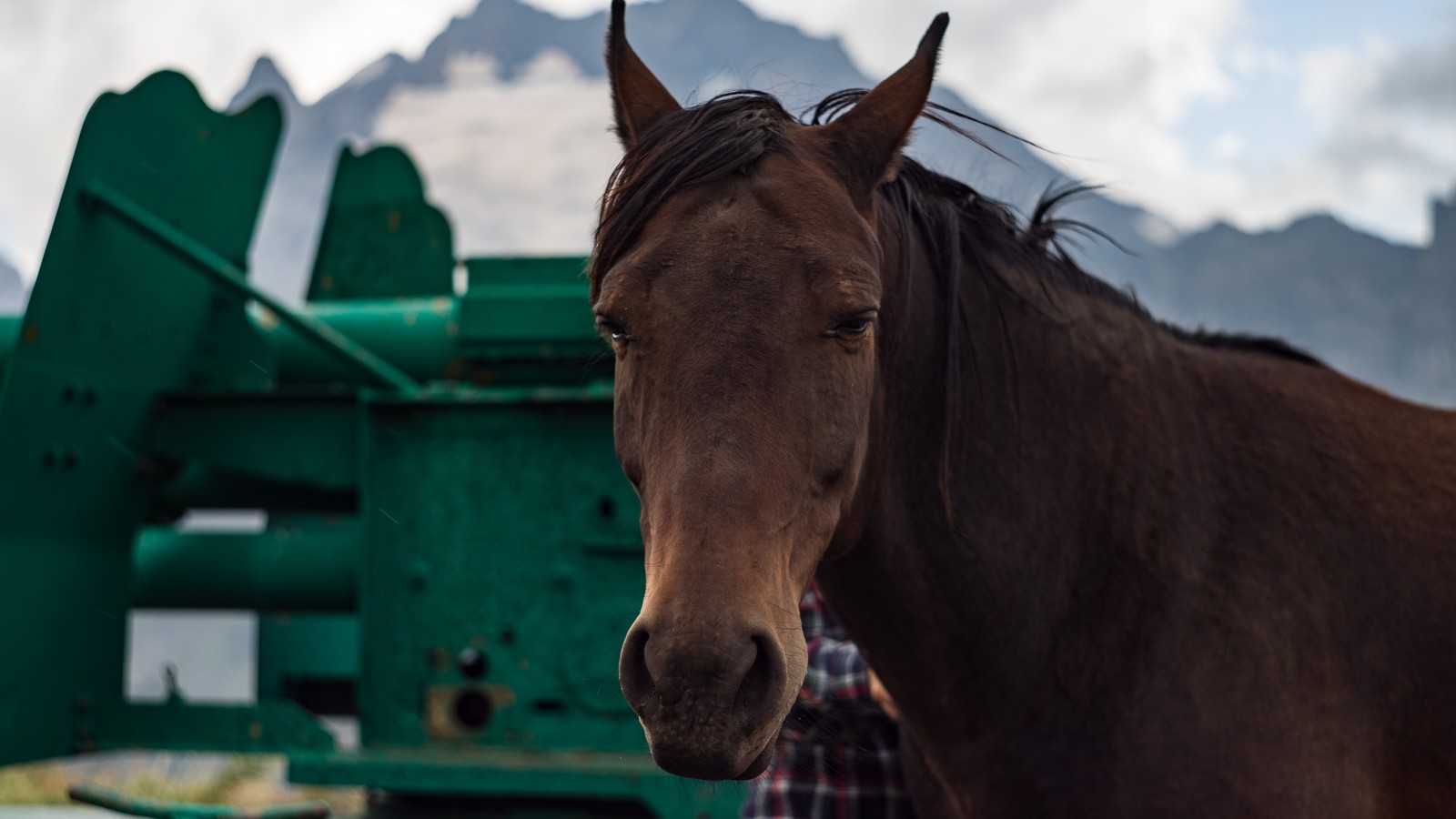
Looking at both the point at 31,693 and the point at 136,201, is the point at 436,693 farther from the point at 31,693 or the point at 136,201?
the point at 136,201

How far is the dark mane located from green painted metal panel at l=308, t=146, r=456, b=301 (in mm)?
2974

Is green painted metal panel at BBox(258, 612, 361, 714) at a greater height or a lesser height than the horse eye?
lesser

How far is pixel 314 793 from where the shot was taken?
607cm

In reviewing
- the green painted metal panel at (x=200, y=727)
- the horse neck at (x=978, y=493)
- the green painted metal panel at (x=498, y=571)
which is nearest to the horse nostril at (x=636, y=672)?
the horse neck at (x=978, y=493)

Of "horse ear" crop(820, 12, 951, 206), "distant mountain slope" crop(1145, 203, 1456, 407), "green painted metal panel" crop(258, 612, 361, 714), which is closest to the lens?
"horse ear" crop(820, 12, 951, 206)

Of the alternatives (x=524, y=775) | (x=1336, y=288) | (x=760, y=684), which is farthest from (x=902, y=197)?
(x=1336, y=288)

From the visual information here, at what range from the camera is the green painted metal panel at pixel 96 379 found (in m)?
3.21

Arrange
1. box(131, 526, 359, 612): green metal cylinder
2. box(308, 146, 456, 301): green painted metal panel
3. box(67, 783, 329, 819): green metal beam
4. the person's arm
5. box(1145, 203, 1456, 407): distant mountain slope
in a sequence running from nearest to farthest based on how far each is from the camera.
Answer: the person's arm, box(67, 783, 329, 819): green metal beam, box(131, 526, 359, 612): green metal cylinder, box(308, 146, 456, 301): green painted metal panel, box(1145, 203, 1456, 407): distant mountain slope

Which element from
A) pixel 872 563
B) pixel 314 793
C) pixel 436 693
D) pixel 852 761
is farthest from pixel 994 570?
pixel 314 793

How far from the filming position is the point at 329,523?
3.81 meters

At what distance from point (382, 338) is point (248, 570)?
34.5 inches

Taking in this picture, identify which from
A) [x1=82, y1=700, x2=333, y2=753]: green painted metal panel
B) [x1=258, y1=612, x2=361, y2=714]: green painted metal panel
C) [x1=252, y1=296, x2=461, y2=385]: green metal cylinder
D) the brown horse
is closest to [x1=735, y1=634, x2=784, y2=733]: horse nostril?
the brown horse

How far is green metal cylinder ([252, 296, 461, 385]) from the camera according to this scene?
3951 millimetres

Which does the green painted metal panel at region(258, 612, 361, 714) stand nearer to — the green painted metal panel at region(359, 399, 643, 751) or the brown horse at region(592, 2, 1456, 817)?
the green painted metal panel at region(359, 399, 643, 751)
